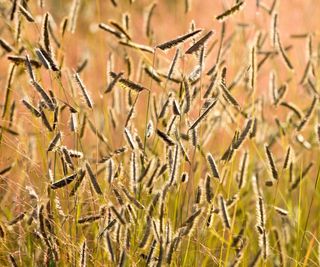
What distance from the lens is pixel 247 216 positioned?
260 centimetres

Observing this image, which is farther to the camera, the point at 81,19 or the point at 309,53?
the point at 81,19

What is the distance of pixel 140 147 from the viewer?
2.17 m

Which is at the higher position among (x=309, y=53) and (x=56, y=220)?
(x=309, y=53)

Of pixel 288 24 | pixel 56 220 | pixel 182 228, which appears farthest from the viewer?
pixel 288 24

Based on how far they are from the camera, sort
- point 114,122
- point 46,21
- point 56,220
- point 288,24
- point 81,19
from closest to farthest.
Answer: point 46,21
point 56,220
point 114,122
point 288,24
point 81,19

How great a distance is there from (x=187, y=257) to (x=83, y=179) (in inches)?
16.9

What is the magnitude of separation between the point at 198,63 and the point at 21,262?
64 cm

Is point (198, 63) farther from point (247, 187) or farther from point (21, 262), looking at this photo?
point (247, 187)

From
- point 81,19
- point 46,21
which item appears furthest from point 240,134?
point 81,19

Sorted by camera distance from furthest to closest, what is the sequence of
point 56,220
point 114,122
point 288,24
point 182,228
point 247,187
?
point 288,24
point 247,187
point 114,122
point 56,220
point 182,228

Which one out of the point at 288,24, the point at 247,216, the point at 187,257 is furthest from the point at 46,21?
the point at 288,24

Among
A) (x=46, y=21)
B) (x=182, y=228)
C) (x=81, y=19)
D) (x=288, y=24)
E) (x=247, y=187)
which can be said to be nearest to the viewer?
(x=182, y=228)

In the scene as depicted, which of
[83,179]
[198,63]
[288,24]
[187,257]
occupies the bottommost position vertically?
[187,257]

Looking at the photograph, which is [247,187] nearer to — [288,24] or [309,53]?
[309,53]
